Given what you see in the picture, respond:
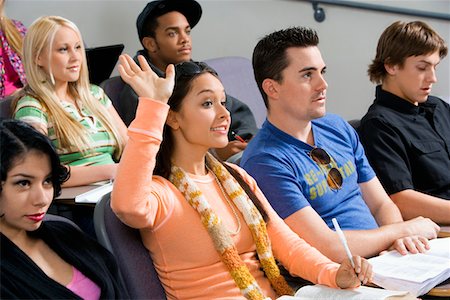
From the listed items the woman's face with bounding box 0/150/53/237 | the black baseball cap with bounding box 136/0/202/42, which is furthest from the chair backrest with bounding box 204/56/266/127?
the woman's face with bounding box 0/150/53/237

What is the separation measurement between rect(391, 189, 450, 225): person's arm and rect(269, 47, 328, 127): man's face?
0.47 metres

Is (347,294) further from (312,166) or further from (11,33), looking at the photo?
(11,33)

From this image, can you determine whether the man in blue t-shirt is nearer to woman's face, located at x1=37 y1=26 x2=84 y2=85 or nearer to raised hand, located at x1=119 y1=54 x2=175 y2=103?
raised hand, located at x1=119 y1=54 x2=175 y2=103

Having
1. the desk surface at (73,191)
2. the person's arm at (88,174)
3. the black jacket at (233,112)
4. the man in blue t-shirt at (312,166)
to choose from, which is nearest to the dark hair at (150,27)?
the black jacket at (233,112)

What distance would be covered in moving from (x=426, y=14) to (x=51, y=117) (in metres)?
2.06

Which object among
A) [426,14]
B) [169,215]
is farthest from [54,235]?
[426,14]

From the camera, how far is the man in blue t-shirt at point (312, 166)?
2107 mm

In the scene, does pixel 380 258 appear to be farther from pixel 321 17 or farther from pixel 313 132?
→ pixel 321 17

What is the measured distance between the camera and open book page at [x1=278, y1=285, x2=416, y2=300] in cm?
169

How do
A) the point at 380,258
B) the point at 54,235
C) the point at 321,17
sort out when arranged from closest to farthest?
1. the point at 54,235
2. the point at 380,258
3. the point at 321,17

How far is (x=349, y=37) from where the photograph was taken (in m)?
4.25

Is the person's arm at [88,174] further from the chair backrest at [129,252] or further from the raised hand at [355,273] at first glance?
the raised hand at [355,273]

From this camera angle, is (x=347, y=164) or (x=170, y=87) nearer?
(x=170, y=87)

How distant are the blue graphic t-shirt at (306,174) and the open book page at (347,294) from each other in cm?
34
